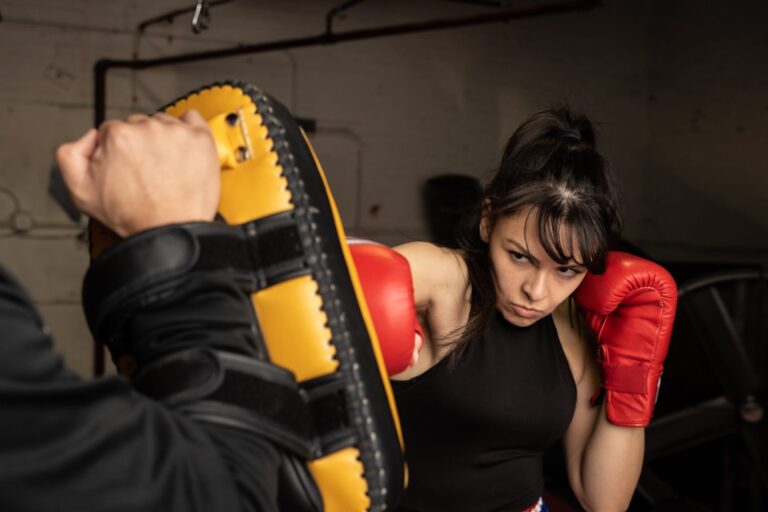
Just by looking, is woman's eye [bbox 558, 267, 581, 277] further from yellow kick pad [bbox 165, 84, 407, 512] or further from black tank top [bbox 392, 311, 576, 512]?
yellow kick pad [bbox 165, 84, 407, 512]

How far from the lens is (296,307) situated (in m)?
0.74

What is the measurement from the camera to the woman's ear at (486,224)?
155 centimetres

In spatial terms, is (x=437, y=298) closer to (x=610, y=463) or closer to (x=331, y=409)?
(x=610, y=463)

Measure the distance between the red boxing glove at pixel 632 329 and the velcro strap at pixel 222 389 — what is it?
1074 mm

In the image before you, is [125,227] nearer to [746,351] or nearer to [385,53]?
[746,351]

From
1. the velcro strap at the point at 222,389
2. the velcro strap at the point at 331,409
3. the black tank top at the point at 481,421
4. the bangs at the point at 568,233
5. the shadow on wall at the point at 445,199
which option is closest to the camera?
the velcro strap at the point at 222,389

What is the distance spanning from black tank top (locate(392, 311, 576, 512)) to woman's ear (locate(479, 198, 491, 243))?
18 centimetres

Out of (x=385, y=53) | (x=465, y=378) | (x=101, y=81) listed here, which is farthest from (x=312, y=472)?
(x=385, y=53)

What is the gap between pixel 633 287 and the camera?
157 cm

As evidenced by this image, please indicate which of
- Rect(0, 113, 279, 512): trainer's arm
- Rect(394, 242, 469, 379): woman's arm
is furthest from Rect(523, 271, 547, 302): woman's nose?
Rect(0, 113, 279, 512): trainer's arm

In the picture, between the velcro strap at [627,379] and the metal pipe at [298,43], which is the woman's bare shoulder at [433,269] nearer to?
the velcro strap at [627,379]

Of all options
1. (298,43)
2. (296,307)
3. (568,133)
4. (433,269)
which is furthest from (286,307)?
(298,43)

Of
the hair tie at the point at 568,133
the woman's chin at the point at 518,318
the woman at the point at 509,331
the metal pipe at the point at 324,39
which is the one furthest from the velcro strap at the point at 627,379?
the metal pipe at the point at 324,39

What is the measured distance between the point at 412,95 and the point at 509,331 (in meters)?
3.73
